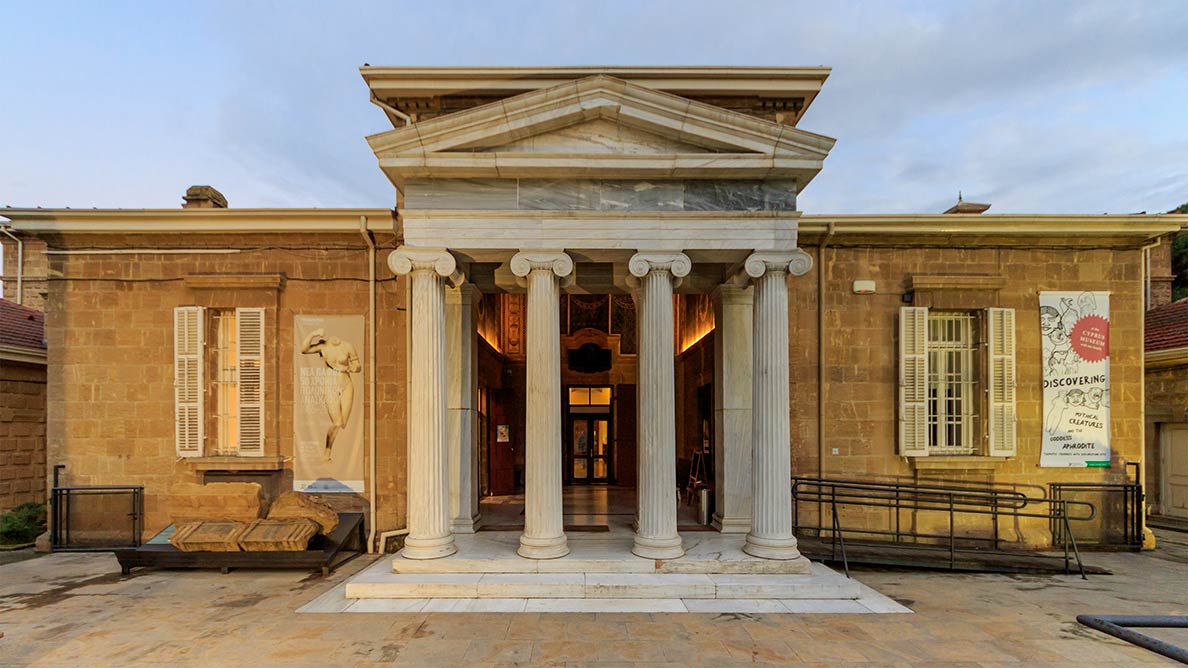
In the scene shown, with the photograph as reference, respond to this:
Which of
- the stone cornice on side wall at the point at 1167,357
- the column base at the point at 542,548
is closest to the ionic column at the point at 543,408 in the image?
the column base at the point at 542,548

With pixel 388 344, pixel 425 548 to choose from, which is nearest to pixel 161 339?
pixel 388 344

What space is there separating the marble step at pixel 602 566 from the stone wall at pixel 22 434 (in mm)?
7174

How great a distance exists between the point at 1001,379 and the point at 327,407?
9.94m

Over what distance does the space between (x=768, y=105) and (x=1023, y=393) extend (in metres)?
5.81

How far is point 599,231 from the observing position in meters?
6.84

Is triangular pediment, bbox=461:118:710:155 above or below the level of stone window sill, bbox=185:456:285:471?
above

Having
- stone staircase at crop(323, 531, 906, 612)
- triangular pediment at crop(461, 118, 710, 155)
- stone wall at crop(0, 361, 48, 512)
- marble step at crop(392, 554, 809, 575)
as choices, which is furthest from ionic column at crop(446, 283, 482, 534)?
stone wall at crop(0, 361, 48, 512)

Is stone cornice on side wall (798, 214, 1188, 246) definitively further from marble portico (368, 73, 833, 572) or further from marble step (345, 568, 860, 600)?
marble step (345, 568, 860, 600)

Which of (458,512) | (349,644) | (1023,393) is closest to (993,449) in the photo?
(1023,393)

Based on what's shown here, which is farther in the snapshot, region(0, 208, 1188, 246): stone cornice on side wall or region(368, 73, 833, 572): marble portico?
region(0, 208, 1188, 246): stone cornice on side wall

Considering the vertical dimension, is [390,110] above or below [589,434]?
above

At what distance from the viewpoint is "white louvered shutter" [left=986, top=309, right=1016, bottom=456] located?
8727 millimetres

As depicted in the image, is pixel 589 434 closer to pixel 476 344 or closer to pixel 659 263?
pixel 476 344

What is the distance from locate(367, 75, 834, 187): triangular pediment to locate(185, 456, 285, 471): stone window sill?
15.2ft
